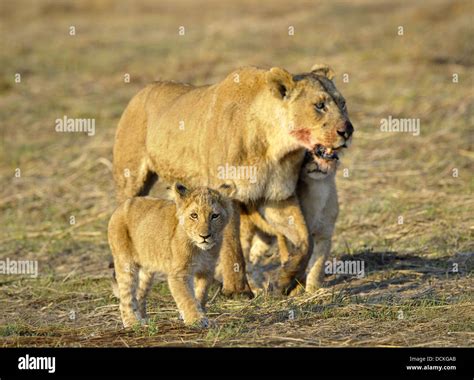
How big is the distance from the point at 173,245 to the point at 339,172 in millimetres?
6831

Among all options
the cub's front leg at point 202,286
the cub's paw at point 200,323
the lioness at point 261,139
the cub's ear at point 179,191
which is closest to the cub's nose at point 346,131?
the lioness at point 261,139

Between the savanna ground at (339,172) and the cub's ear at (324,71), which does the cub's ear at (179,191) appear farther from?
the cub's ear at (324,71)

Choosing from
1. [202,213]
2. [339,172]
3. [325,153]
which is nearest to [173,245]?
[202,213]

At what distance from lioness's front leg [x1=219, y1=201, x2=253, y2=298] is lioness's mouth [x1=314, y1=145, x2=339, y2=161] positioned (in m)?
0.91

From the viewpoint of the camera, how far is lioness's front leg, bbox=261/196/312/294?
401 inches

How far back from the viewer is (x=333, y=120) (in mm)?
9750

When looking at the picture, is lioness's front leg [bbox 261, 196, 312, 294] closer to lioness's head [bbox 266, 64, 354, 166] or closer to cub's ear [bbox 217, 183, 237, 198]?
lioness's head [bbox 266, 64, 354, 166]

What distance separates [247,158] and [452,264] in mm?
2615

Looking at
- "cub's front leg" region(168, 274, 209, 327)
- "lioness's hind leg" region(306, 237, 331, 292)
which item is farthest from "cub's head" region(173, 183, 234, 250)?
"lioness's hind leg" region(306, 237, 331, 292)

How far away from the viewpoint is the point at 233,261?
33.7 feet

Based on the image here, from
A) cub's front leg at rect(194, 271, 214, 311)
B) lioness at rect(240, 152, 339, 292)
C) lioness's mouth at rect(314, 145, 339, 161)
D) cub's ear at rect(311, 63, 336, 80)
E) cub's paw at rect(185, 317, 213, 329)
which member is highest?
cub's ear at rect(311, 63, 336, 80)

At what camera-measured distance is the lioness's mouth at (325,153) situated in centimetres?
993

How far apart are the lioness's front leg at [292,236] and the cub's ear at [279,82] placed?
40.1 inches

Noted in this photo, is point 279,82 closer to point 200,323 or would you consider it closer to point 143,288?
point 143,288
